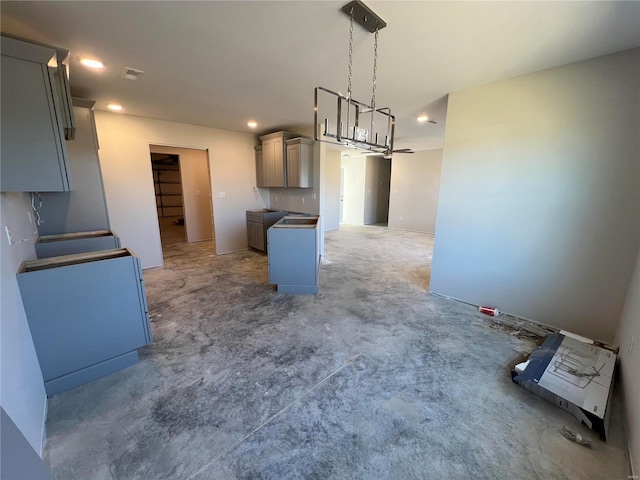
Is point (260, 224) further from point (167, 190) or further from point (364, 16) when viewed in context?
point (167, 190)

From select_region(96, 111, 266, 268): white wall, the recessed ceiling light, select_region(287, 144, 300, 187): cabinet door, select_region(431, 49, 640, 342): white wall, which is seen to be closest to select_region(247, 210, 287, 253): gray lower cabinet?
select_region(96, 111, 266, 268): white wall

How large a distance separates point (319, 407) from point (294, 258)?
1968 mm

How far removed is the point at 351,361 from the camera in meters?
2.16

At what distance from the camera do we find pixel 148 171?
427cm

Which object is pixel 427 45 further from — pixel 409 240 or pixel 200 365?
pixel 409 240

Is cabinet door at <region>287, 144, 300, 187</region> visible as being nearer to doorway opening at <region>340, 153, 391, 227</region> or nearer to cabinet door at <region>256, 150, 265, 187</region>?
cabinet door at <region>256, 150, 265, 187</region>

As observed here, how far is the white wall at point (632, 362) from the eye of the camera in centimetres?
139

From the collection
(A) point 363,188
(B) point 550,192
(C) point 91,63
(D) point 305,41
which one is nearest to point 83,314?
(C) point 91,63

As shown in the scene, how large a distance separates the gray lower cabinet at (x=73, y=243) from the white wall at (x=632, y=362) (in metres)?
4.32

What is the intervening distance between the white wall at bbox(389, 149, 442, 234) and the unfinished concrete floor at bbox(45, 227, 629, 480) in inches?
201

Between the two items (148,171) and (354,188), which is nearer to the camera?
(148,171)

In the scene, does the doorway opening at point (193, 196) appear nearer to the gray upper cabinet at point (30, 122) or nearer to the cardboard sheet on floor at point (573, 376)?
the gray upper cabinet at point (30, 122)

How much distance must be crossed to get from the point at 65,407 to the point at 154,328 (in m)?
0.97

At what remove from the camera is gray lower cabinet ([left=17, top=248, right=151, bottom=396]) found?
5.44ft
